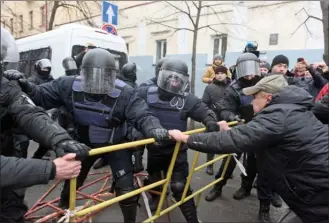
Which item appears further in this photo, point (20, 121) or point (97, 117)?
point (97, 117)

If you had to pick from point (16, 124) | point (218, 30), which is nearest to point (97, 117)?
point (16, 124)

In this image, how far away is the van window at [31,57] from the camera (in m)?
7.74

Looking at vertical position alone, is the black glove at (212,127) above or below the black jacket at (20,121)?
below

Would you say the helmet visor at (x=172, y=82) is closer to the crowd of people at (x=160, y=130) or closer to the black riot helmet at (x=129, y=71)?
the crowd of people at (x=160, y=130)

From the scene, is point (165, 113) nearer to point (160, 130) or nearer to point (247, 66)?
point (160, 130)

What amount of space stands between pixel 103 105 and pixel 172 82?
79 cm

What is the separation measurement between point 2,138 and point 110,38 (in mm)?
6346

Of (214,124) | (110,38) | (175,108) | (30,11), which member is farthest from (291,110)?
(30,11)

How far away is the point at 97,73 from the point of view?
272 centimetres

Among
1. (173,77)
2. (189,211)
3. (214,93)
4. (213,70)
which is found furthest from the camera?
(213,70)

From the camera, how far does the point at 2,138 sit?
6.51 feet

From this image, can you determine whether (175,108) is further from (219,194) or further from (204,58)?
(204,58)

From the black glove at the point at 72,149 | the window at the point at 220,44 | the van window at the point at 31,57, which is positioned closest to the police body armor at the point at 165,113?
the black glove at the point at 72,149

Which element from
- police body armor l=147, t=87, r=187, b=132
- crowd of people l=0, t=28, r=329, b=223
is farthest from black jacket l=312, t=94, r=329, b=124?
police body armor l=147, t=87, r=187, b=132
